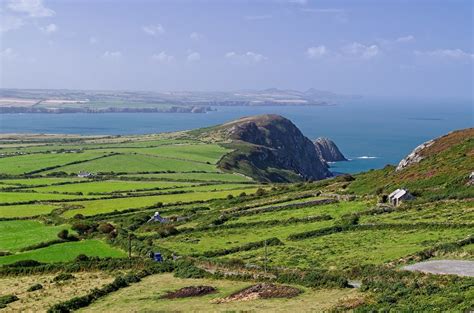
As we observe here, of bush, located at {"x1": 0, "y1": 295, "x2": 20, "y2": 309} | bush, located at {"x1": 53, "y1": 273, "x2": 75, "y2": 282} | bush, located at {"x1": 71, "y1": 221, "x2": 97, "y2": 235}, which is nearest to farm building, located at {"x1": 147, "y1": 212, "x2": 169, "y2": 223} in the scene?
bush, located at {"x1": 71, "y1": 221, "x2": 97, "y2": 235}

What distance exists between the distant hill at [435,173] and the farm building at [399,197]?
2.19m

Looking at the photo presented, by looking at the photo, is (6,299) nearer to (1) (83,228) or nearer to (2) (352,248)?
(1) (83,228)

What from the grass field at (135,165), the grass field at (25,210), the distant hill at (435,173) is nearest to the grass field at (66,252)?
the grass field at (25,210)

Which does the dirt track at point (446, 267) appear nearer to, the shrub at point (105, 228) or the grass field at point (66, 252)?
A: the grass field at point (66, 252)

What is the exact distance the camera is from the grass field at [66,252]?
161 feet

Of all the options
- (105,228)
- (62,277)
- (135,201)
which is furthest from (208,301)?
(135,201)

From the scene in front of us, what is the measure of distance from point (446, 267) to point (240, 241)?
70.9 ft

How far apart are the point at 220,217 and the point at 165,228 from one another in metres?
7.84

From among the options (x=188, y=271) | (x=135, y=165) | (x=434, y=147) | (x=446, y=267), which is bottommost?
(x=135, y=165)

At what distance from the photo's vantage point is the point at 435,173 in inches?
2655

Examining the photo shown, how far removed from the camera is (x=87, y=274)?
44.3 m

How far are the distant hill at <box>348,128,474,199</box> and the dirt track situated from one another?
A: 76.4ft

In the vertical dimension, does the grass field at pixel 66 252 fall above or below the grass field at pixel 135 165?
above

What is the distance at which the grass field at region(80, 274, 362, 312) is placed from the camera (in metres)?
31.3
